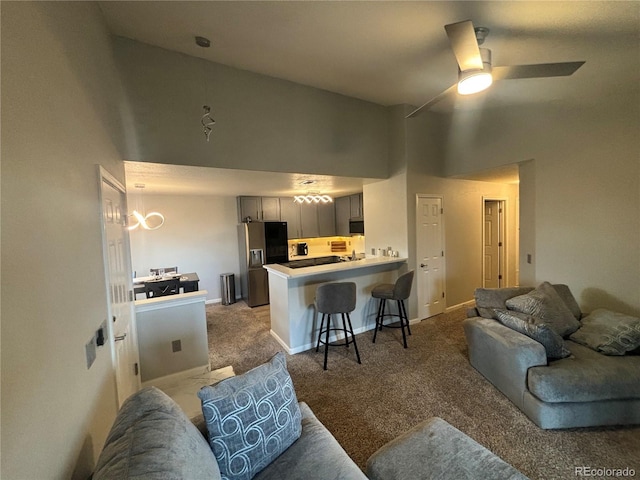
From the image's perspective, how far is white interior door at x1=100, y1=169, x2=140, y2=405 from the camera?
177cm

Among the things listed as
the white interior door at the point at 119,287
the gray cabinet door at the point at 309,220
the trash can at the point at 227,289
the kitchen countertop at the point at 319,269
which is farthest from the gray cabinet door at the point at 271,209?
the white interior door at the point at 119,287

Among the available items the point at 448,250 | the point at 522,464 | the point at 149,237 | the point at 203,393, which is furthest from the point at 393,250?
the point at 149,237

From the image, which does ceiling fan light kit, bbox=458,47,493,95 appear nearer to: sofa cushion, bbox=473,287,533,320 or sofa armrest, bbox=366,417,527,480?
sofa cushion, bbox=473,287,533,320

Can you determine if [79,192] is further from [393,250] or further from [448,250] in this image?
[448,250]

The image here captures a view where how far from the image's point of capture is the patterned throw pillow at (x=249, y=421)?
3.90 ft

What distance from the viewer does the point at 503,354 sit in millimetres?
2303

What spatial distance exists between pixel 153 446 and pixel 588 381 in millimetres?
2710

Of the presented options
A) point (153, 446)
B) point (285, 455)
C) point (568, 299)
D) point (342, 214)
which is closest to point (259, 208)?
point (342, 214)

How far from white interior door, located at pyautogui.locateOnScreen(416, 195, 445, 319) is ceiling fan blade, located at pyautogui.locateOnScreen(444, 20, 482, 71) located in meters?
2.32

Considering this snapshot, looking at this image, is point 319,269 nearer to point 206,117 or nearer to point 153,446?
point 206,117

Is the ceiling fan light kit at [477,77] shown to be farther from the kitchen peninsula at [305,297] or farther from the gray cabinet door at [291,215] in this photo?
the gray cabinet door at [291,215]

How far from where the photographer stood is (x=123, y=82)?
239cm

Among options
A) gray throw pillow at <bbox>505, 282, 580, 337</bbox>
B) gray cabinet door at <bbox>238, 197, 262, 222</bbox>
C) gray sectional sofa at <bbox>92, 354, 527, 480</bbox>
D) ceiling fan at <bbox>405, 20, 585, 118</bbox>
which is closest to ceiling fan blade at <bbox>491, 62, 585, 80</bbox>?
ceiling fan at <bbox>405, 20, 585, 118</bbox>

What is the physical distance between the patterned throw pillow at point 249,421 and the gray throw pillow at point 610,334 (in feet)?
8.39
